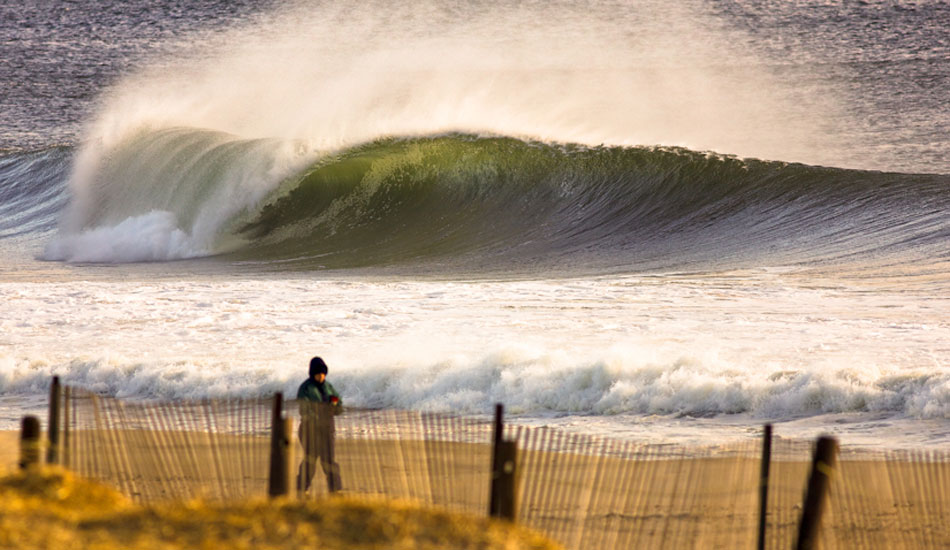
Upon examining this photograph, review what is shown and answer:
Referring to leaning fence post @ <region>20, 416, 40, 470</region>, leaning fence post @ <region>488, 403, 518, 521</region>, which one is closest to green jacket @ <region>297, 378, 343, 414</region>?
leaning fence post @ <region>20, 416, 40, 470</region>

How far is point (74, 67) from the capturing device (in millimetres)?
46625

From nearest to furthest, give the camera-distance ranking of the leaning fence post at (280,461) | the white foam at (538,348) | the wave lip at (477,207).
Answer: the leaning fence post at (280,461) → the white foam at (538,348) → the wave lip at (477,207)

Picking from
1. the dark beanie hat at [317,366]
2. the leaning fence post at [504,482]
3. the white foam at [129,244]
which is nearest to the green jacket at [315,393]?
the dark beanie hat at [317,366]

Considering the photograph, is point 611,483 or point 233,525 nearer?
point 233,525

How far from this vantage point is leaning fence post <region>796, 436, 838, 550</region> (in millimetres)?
4352

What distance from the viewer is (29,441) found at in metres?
4.53

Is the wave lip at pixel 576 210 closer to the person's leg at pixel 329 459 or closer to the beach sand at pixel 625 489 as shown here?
the beach sand at pixel 625 489

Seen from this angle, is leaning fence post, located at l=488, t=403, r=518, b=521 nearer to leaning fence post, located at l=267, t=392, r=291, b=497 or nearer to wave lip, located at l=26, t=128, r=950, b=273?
leaning fence post, located at l=267, t=392, r=291, b=497

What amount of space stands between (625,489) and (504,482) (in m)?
2.78

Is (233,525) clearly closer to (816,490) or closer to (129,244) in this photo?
(816,490)

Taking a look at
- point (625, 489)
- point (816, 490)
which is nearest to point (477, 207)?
point (625, 489)

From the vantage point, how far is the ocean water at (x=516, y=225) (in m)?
9.95

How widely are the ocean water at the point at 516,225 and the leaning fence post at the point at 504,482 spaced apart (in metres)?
4.49

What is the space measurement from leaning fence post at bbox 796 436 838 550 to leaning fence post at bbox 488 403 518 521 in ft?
4.02
